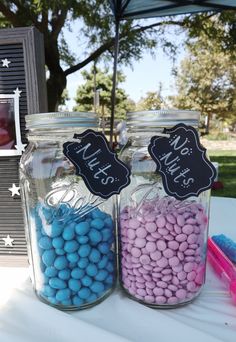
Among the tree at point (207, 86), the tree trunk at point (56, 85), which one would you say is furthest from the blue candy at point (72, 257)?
the tree at point (207, 86)

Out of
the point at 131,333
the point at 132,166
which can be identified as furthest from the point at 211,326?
the point at 132,166

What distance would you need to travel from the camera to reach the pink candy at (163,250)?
0.35 metres

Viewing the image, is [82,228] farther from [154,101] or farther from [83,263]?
[154,101]

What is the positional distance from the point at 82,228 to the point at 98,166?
0.22ft

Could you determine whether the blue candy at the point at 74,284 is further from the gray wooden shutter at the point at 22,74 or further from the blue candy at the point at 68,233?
the gray wooden shutter at the point at 22,74

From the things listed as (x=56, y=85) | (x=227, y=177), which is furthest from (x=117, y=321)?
(x=56, y=85)

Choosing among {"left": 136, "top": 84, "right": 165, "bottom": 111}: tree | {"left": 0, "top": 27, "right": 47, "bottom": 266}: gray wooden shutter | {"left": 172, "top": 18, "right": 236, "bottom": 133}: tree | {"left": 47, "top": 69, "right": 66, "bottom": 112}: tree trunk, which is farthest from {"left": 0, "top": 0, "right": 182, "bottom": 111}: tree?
{"left": 172, "top": 18, "right": 236, "bottom": 133}: tree

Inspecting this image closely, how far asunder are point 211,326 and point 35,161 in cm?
26

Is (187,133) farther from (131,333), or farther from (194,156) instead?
(131,333)

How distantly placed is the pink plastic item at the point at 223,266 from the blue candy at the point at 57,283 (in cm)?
19

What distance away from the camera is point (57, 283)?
0.36 meters

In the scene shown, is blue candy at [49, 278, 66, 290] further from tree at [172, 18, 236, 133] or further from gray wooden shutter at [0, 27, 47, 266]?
tree at [172, 18, 236, 133]

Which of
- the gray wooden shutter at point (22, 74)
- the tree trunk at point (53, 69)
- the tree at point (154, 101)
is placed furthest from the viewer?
the tree at point (154, 101)

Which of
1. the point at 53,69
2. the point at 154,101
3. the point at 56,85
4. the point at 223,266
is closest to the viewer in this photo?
the point at 223,266
